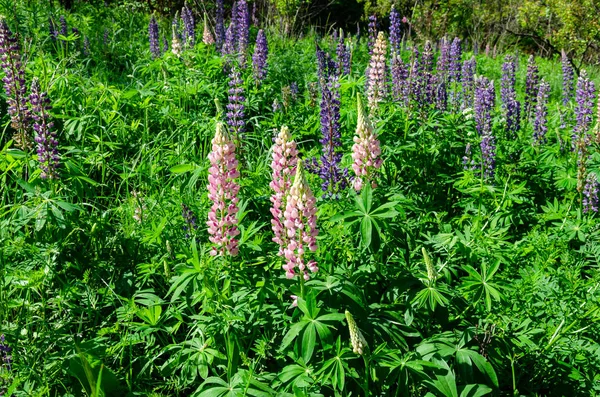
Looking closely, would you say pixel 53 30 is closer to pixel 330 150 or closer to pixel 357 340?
pixel 330 150

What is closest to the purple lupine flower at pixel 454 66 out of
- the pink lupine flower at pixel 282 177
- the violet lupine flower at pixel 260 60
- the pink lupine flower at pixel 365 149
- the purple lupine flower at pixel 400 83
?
the purple lupine flower at pixel 400 83

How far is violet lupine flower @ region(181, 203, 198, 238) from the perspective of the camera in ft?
9.71

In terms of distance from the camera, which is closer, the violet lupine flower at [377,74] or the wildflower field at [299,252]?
the wildflower field at [299,252]

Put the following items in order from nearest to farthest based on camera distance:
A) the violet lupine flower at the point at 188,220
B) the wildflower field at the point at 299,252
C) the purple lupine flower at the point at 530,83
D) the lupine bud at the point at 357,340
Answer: the lupine bud at the point at 357,340 < the wildflower field at the point at 299,252 < the violet lupine flower at the point at 188,220 < the purple lupine flower at the point at 530,83

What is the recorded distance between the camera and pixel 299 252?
85.0 inches

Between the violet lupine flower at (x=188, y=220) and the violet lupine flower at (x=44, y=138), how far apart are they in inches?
27.8

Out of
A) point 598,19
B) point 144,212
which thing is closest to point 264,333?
point 144,212

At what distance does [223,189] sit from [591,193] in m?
2.35

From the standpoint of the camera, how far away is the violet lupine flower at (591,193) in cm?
344

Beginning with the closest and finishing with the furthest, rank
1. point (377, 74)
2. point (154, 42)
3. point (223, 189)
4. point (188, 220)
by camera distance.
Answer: point (223, 189), point (188, 220), point (377, 74), point (154, 42)

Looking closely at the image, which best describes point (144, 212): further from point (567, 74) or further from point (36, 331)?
point (567, 74)

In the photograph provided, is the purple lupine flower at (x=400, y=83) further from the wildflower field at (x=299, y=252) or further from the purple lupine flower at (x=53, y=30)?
the purple lupine flower at (x=53, y=30)

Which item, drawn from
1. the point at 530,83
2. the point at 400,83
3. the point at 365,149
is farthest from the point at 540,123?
the point at 365,149

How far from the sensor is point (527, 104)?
16.5 ft
